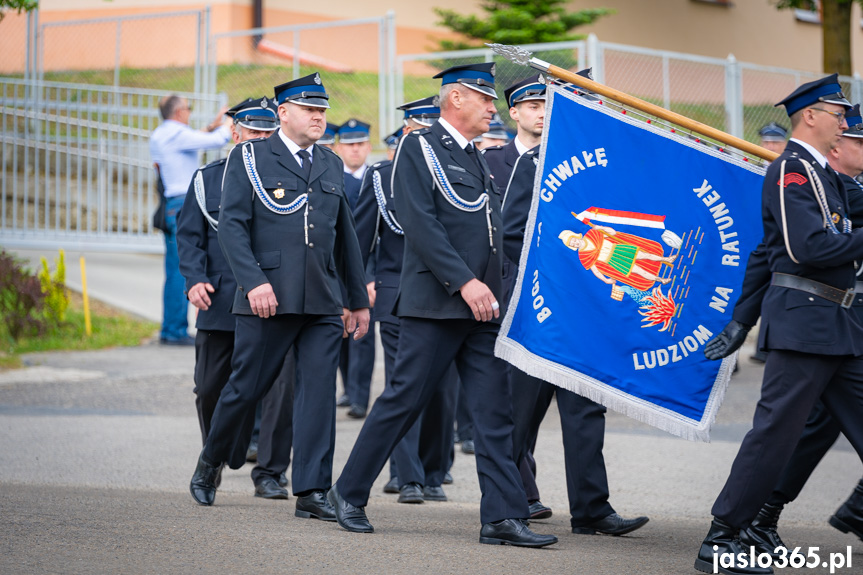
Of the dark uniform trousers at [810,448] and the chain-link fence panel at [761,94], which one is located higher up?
the chain-link fence panel at [761,94]

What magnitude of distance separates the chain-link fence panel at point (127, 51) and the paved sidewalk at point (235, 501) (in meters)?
7.69

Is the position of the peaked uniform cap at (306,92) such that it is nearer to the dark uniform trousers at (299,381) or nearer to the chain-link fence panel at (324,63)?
the dark uniform trousers at (299,381)

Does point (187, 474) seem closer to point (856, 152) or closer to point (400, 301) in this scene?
point (400, 301)

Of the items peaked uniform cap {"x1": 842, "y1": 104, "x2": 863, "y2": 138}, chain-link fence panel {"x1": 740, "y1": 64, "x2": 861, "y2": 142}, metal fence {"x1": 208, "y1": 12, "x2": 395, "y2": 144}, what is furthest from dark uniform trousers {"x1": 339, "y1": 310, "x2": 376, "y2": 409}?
chain-link fence panel {"x1": 740, "y1": 64, "x2": 861, "y2": 142}

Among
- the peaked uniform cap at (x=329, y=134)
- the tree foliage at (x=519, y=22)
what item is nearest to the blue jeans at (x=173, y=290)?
the peaked uniform cap at (x=329, y=134)

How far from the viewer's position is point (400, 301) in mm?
5258

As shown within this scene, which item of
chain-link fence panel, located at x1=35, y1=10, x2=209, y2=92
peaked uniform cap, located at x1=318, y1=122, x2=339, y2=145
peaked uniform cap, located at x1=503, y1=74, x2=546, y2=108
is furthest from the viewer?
chain-link fence panel, located at x1=35, y1=10, x2=209, y2=92

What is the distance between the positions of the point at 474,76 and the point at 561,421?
5.74ft

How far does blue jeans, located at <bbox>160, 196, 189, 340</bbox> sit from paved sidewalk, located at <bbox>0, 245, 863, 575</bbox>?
0.74m

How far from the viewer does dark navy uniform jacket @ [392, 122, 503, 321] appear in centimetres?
508

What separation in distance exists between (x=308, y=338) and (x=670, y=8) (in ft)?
70.7

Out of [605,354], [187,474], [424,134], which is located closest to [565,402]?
[605,354]

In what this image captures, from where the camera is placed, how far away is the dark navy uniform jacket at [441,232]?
16.7 ft

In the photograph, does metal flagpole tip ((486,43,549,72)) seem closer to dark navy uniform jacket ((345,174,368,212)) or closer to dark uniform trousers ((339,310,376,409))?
dark navy uniform jacket ((345,174,368,212))
